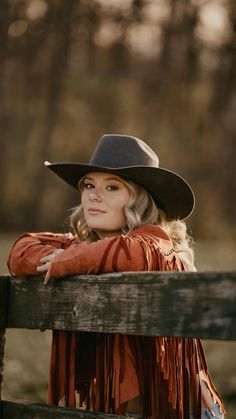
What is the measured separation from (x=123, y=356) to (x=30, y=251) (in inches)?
22.6

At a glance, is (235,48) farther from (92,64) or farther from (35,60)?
(35,60)

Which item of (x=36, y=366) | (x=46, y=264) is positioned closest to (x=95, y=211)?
(x=46, y=264)

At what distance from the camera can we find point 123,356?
307 centimetres

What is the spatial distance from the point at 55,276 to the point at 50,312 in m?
0.15

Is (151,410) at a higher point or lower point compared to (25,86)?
lower

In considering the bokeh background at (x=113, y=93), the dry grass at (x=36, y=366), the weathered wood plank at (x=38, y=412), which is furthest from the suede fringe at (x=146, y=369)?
the bokeh background at (x=113, y=93)

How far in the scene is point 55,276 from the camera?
3051 mm

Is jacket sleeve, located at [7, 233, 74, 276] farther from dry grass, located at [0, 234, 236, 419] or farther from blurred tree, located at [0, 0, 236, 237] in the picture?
blurred tree, located at [0, 0, 236, 237]

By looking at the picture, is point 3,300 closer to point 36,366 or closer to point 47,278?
point 47,278

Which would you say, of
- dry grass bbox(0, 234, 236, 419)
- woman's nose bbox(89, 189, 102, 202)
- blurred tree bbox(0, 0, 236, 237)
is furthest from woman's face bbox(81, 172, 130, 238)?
blurred tree bbox(0, 0, 236, 237)

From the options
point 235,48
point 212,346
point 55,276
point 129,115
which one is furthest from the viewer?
point 129,115

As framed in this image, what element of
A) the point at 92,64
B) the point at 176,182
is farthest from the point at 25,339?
the point at 92,64

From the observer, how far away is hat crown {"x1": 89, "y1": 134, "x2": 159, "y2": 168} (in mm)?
3516

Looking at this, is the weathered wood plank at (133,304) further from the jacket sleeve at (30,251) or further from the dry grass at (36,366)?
the dry grass at (36,366)
